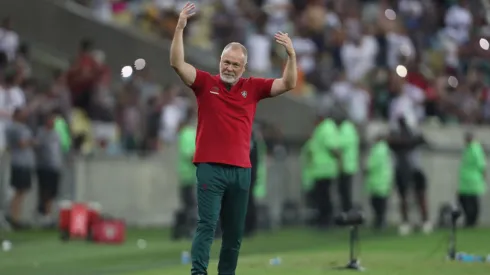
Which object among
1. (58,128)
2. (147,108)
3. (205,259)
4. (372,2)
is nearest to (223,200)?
(205,259)

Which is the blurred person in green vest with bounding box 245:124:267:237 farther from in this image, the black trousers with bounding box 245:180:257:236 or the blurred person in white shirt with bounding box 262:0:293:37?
the blurred person in white shirt with bounding box 262:0:293:37

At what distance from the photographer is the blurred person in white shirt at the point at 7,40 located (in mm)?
30312

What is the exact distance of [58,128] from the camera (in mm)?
28281

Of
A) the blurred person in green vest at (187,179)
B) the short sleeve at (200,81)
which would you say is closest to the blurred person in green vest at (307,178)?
the blurred person in green vest at (187,179)

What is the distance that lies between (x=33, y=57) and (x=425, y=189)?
9876mm

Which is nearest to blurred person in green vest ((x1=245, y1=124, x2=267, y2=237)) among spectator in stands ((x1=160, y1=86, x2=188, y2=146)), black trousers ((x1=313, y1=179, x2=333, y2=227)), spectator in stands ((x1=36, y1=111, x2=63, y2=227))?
black trousers ((x1=313, y1=179, x2=333, y2=227))

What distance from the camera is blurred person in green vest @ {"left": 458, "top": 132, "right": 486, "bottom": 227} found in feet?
94.5

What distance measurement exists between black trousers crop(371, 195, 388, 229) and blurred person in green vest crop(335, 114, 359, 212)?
52 centimetres

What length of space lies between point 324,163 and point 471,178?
310 centimetres

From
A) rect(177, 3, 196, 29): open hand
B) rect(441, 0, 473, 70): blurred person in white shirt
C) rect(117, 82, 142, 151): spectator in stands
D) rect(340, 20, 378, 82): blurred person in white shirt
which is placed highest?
rect(441, 0, 473, 70): blurred person in white shirt

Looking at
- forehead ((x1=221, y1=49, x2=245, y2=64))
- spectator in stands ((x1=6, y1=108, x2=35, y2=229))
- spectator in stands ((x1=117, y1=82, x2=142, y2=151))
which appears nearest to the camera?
forehead ((x1=221, y1=49, x2=245, y2=64))

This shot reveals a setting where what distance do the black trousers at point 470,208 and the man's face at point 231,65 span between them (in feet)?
55.4

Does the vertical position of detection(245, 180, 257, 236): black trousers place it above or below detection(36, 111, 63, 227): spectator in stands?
below

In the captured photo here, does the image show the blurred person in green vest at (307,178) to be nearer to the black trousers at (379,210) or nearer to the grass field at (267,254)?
the black trousers at (379,210)
